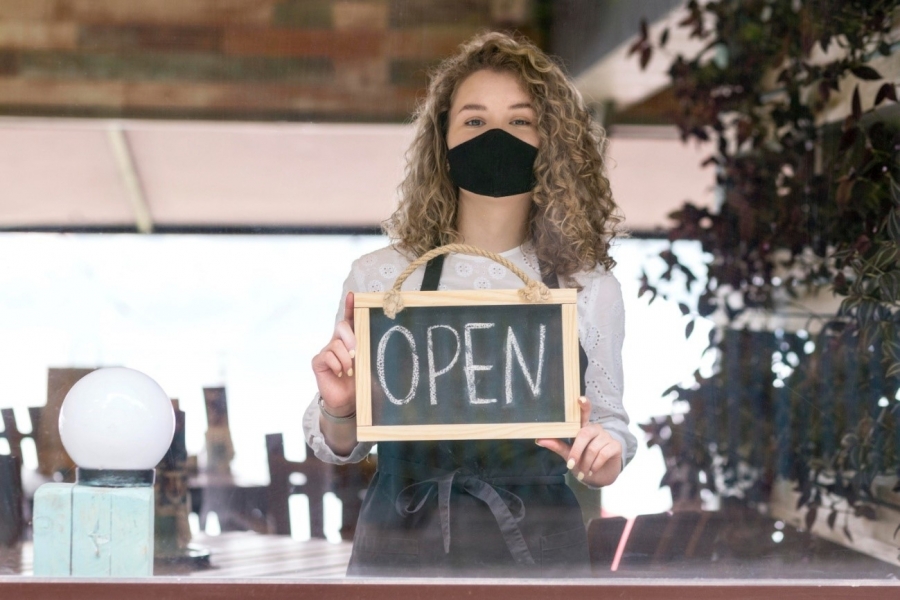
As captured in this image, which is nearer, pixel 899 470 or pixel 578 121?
pixel 578 121

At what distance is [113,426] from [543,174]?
0.86 m

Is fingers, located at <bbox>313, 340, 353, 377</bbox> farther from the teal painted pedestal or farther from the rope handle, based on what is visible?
the teal painted pedestal

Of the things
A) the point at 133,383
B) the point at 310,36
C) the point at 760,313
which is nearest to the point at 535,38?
the point at 310,36

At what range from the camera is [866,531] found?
2615 mm

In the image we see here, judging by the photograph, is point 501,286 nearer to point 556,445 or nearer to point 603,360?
point 603,360

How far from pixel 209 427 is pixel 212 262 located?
0.39 m

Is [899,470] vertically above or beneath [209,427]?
beneath

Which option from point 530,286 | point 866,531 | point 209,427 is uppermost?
point 530,286

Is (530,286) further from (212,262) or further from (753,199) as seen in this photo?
(753,199)

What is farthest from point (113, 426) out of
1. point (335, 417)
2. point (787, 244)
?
point (787, 244)

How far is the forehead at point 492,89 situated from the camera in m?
1.90

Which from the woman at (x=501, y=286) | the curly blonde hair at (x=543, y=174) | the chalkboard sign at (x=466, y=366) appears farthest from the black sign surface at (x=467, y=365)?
the curly blonde hair at (x=543, y=174)

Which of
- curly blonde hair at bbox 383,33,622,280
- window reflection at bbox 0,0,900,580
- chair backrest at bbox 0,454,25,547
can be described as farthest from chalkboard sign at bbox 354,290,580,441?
chair backrest at bbox 0,454,25,547

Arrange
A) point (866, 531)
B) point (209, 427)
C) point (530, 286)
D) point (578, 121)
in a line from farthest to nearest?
point (866, 531) < point (209, 427) < point (578, 121) < point (530, 286)
